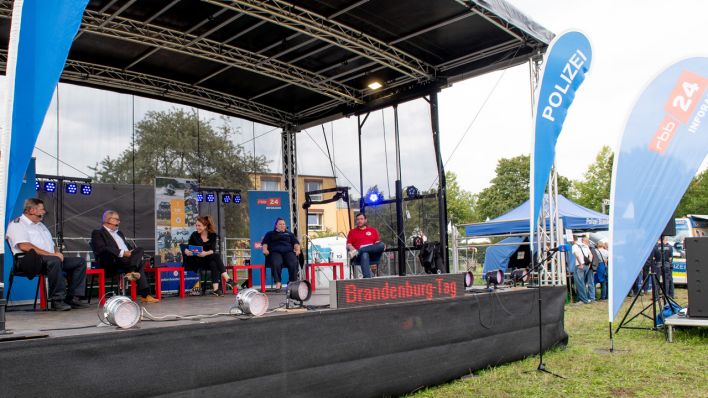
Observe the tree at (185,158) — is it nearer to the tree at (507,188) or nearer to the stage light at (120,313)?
the stage light at (120,313)

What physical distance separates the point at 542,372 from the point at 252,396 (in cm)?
252

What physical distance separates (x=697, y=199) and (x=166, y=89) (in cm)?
2976

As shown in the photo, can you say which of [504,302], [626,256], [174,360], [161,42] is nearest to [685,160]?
[626,256]

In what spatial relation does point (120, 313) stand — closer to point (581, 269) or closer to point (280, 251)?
point (280, 251)

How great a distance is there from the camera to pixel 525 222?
11.8 metres

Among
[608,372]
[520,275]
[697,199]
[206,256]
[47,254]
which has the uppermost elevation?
[697,199]

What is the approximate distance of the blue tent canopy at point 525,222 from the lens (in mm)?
11758

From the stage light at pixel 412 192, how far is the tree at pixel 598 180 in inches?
978

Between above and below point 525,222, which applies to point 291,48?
above

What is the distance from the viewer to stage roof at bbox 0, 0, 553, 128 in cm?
664

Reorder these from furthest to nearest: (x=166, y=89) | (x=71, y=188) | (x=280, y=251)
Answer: (x=166, y=89), (x=71, y=188), (x=280, y=251)

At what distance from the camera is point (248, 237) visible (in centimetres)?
1020

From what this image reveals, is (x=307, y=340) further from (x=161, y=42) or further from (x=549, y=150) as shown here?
(x=161, y=42)

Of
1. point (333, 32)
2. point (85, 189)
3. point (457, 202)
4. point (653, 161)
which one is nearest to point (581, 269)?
point (653, 161)
